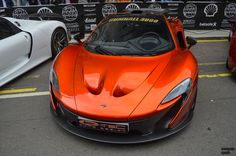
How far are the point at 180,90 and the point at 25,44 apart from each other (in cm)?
323

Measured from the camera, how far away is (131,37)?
4223 mm

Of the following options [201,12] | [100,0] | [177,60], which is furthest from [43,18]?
[201,12]

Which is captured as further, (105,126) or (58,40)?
(58,40)

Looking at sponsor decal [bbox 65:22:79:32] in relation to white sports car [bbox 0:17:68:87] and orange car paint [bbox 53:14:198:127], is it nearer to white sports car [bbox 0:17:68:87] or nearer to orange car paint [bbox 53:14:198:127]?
white sports car [bbox 0:17:68:87]

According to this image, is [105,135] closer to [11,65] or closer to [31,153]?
[31,153]

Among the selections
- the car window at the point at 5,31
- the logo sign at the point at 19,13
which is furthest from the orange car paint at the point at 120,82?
the logo sign at the point at 19,13

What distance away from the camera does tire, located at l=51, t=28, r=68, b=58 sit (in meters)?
→ 6.15

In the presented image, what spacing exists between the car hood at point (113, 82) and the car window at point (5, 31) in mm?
1828

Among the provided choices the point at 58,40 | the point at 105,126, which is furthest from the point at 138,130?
the point at 58,40

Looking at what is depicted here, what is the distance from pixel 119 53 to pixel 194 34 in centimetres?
540

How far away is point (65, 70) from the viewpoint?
3.67 meters

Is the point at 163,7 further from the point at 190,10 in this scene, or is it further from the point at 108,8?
the point at 108,8

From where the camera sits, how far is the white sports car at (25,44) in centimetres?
479

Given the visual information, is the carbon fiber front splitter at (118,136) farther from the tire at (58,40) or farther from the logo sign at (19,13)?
the logo sign at (19,13)
